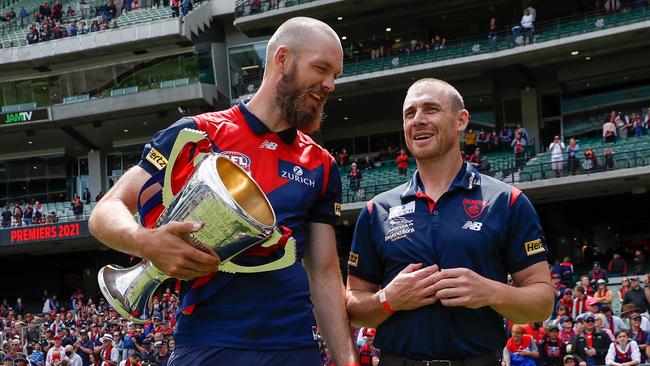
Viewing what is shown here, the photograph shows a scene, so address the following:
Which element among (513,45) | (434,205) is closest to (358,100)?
(513,45)

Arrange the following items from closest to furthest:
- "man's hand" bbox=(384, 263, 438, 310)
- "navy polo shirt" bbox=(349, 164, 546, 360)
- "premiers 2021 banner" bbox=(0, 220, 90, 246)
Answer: "man's hand" bbox=(384, 263, 438, 310), "navy polo shirt" bbox=(349, 164, 546, 360), "premiers 2021 banner" bbox=(0, 220, 90, 246)

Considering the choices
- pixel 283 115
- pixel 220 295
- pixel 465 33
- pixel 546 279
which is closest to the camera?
pixel 220 295

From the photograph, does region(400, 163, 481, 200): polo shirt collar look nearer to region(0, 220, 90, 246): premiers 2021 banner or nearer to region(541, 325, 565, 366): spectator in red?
region(541, 325, 565, 366): spectator in red

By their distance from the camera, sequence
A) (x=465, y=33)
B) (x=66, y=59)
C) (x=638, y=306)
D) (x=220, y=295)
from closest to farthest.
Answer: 1. (x=220, y=295)
2. (x=638, y=306)
3. (x=465, y=33)
4. (x=66, y=59)

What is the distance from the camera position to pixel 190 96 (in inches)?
1377

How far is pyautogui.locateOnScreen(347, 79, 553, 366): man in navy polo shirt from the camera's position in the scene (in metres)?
3.63

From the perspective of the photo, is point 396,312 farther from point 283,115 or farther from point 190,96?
point 190,96

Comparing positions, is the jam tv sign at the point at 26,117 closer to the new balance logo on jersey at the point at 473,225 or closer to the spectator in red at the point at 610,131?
the spectator in red at the point at 610,131

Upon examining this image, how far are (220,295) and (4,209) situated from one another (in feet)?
128

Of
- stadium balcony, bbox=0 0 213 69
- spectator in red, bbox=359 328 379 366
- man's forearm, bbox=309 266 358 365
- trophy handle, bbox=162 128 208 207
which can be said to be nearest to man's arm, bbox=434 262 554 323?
man's forearm, bbox=309 266 358 365

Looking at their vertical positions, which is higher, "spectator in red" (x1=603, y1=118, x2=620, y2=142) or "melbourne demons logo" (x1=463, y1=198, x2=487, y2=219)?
"spectator in red" (x1=603, y1=118, x2=620, y2=142)

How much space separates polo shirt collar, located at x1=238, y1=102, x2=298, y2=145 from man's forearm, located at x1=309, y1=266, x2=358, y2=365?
59 centimetres

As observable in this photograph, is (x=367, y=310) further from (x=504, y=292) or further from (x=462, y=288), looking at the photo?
(x=504, y=292)

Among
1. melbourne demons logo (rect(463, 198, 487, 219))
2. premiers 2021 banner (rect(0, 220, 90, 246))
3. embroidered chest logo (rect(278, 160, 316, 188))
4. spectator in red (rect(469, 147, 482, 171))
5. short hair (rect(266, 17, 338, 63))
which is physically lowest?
premiers 2021 banner (rect(0, 220, 90, 246))
